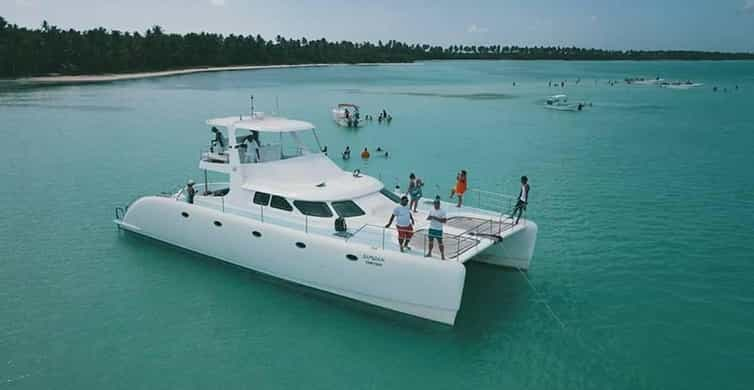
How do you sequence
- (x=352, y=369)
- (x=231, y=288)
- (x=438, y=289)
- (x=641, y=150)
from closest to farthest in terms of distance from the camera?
(x=352, y=369)
(x=438, y=289)
(x=231, y=288)
(x=641, y=150)

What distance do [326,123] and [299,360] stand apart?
143ft

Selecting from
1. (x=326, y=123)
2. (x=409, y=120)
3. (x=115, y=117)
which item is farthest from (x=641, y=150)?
(x=115, y=117)

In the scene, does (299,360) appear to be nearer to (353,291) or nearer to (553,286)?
(353,291)

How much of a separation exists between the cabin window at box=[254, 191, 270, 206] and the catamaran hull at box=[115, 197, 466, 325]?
720 mm

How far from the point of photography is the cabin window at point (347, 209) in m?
15.4

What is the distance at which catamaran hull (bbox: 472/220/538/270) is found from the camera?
52.6 feet

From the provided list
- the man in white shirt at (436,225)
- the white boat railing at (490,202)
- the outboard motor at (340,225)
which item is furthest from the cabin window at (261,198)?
the white boat railing at (490,202)

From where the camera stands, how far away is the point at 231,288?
15797mm

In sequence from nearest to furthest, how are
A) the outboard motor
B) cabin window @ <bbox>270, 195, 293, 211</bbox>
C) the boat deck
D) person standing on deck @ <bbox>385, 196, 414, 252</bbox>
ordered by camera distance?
person standing on deck @ <bbox>385, 196, 414, 252</bbox>
the outboard motor
the boat deck
cabin window @ <bbox>270, 195, 293, 211</bbox>

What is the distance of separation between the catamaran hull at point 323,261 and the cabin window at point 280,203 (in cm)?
73

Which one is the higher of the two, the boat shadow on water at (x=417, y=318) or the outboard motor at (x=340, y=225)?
the outboard motor at (x=340, y=225)

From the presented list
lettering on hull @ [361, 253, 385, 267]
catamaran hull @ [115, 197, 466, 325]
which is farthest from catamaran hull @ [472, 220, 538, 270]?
lettering on hull @ [361, 253, 385, 267]

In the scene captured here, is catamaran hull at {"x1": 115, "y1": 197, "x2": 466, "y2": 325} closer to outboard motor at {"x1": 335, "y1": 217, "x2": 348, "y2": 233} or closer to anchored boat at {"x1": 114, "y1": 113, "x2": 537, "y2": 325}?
anchored boat at {"x1": 114, "y1": 113, "x2": 537, "y2": 325}

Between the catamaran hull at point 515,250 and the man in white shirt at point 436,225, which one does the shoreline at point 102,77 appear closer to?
the catamaran hull at point 515,250
